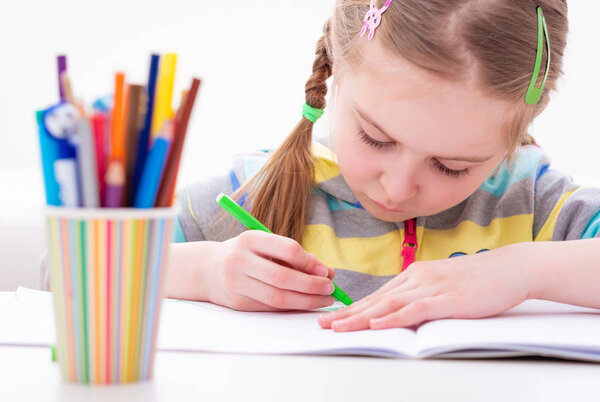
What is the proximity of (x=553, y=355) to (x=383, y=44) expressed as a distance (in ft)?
1.34

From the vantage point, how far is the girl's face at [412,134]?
714 millimetres

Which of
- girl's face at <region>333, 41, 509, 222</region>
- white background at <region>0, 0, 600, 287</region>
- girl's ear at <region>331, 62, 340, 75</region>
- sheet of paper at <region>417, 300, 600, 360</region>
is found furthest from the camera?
white background at <region>0, 0, 600, 287</region>

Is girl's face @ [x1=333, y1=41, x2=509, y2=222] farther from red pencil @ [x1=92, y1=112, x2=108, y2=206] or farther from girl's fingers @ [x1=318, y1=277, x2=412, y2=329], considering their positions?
red pencil @ [x1=92, y1=112, x2=108, y2=206]

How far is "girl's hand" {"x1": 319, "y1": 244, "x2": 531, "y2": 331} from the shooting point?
580mm

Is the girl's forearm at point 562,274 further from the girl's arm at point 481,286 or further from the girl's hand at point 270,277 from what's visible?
the girl's hand at point 270,277

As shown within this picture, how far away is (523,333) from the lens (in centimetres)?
52

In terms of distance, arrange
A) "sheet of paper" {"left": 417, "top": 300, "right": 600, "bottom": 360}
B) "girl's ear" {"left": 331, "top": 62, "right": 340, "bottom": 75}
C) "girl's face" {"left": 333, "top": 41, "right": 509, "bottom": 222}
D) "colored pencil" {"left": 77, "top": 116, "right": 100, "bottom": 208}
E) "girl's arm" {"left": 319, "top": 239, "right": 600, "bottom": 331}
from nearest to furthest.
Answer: "colored pencil" {"left": 77, "top": 116, "right": 100, "bottom": 208} < "sheet of paper" {"left": 417, "top": 300, "right": 600, "bottom": 360} < "girl's arm" {"left": 319, "top": 239, "right": 600, "bottom": 331} < "girl's face" {"left": 333, "top": 41, "right": 509, "bottom": 222} < "girl's ear" {"left": 331, "top": 62, "right": 340, "bottom": 75}

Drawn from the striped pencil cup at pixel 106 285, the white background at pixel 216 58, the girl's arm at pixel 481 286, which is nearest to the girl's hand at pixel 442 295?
the girl's arm at pixel 481 286

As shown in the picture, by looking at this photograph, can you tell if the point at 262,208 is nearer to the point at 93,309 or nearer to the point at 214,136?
the point at 93,309

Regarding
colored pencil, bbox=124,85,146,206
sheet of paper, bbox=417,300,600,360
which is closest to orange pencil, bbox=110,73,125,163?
colored pencil, bbox=124,85,146,206

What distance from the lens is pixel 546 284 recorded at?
0.67m

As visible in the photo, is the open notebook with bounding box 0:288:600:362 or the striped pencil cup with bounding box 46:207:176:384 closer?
the striped pencil cup with bounding box 46:207:176:384

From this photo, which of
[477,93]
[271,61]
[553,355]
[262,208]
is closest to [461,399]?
[553,355]

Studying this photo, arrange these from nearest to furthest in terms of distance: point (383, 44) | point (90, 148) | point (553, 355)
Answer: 1. point (90, 148)
2. point (553, 355)
3. point (383, 44)
